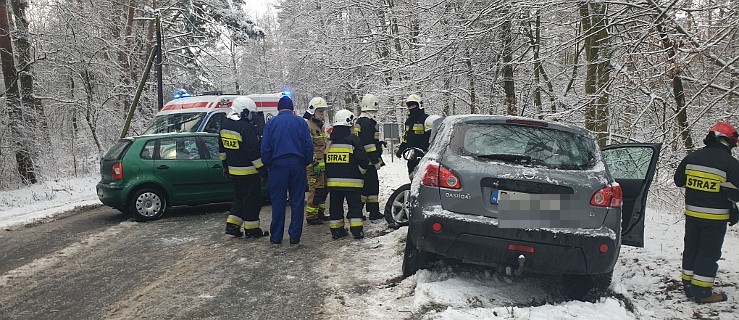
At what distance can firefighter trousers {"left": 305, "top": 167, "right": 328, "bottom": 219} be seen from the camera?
8.32 m

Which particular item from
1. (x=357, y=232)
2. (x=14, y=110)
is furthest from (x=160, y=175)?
(x=14, y=110)

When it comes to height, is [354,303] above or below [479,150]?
below

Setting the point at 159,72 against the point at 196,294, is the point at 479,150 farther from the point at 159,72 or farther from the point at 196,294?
the point at 159,72

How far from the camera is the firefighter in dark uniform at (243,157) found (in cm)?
691

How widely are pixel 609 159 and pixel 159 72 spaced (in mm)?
16709

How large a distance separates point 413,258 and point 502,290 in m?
0.87

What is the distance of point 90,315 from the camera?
4.29m

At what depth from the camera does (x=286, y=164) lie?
21.7 feet

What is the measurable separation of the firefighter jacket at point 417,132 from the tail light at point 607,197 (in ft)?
13.5

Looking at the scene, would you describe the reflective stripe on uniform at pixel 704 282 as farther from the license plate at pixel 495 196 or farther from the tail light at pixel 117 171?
the tail light at pixel 117 171

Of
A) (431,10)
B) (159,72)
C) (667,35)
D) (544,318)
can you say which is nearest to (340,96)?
(159,72)

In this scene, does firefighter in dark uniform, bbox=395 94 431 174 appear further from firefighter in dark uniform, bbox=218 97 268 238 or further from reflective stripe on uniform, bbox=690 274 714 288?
reflective stripe on uniform, bbox=690 274 714 288

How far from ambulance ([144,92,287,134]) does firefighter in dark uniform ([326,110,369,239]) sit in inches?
164

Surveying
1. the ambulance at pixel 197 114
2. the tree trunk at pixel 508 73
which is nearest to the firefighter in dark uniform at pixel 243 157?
the ambulance at pixel 197 114
